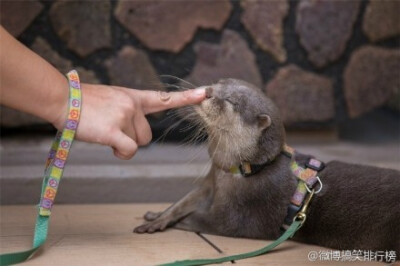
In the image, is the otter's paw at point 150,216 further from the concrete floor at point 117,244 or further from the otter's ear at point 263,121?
the otter's ear at point 263,121

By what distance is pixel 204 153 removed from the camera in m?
3.49

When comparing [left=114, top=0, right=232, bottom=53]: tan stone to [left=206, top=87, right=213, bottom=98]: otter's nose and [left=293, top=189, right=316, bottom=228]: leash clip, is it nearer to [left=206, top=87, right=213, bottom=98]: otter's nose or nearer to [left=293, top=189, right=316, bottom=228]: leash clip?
[left=206, top=87, right=213, bottom=98]: otter's nose

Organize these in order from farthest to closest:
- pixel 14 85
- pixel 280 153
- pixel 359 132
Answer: pixel 359 132 < pixel 280 153 < pixel 14 85

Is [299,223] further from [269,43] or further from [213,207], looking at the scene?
[269,43]

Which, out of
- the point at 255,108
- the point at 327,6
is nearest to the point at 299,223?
the point at 255,108

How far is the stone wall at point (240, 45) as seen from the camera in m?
3.25

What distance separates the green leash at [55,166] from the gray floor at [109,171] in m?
0.94

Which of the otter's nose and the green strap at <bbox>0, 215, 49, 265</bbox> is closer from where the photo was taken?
the green strap at <bbox>0, 215, 49, 265</bbox>

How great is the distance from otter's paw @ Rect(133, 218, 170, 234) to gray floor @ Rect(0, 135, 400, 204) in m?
0.66

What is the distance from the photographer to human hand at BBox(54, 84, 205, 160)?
2020 millimetres

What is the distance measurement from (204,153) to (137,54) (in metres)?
0.67

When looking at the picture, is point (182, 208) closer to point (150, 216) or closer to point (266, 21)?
point (150, 216)

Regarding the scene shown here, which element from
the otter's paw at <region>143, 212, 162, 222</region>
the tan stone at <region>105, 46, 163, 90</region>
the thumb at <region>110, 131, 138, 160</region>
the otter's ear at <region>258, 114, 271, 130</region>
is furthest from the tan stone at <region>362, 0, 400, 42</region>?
the thumb at <region>110, 131, 138, 160</region>

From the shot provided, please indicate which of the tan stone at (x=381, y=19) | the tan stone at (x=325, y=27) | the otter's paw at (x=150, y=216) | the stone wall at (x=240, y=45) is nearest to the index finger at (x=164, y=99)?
the otter's paw at (x=150, y=216)
